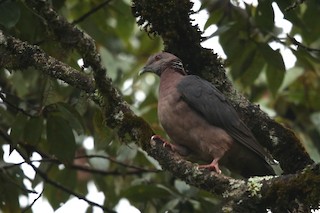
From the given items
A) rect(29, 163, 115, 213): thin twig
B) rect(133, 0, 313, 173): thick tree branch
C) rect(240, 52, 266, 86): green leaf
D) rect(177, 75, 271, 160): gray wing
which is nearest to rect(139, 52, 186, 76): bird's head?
rect(177, 75, 271, 160): gray wing

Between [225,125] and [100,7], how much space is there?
1744mm

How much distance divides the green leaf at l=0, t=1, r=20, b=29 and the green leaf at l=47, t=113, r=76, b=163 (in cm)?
86

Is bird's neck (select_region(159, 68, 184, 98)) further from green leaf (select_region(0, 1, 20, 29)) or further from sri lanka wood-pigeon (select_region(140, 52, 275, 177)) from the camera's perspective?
green leaf (select_region(0, 1, 20, 29))

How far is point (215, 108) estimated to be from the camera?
5742 millimetres

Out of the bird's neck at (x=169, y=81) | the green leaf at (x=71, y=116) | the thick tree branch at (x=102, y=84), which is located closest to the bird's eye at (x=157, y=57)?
the bird's neck at (x=169, y=81)

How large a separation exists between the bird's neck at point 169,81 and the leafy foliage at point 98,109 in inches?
17.2

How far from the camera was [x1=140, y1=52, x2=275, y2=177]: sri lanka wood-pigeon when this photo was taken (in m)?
5.65

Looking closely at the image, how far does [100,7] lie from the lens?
6738mm

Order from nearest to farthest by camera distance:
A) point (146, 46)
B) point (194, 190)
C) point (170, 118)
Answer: point (170, 118)
point (194, 190)
point (146, 46)

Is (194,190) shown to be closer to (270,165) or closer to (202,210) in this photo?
(202,210)

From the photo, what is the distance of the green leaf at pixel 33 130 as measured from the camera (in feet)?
18.0

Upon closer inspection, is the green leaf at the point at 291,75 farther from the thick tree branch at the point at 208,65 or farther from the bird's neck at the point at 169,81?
the thick tree branch at the point at 208,65

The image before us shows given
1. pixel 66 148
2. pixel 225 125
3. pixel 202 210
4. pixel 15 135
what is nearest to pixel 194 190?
pixel 202 210

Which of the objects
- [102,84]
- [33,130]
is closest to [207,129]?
[33,130]
